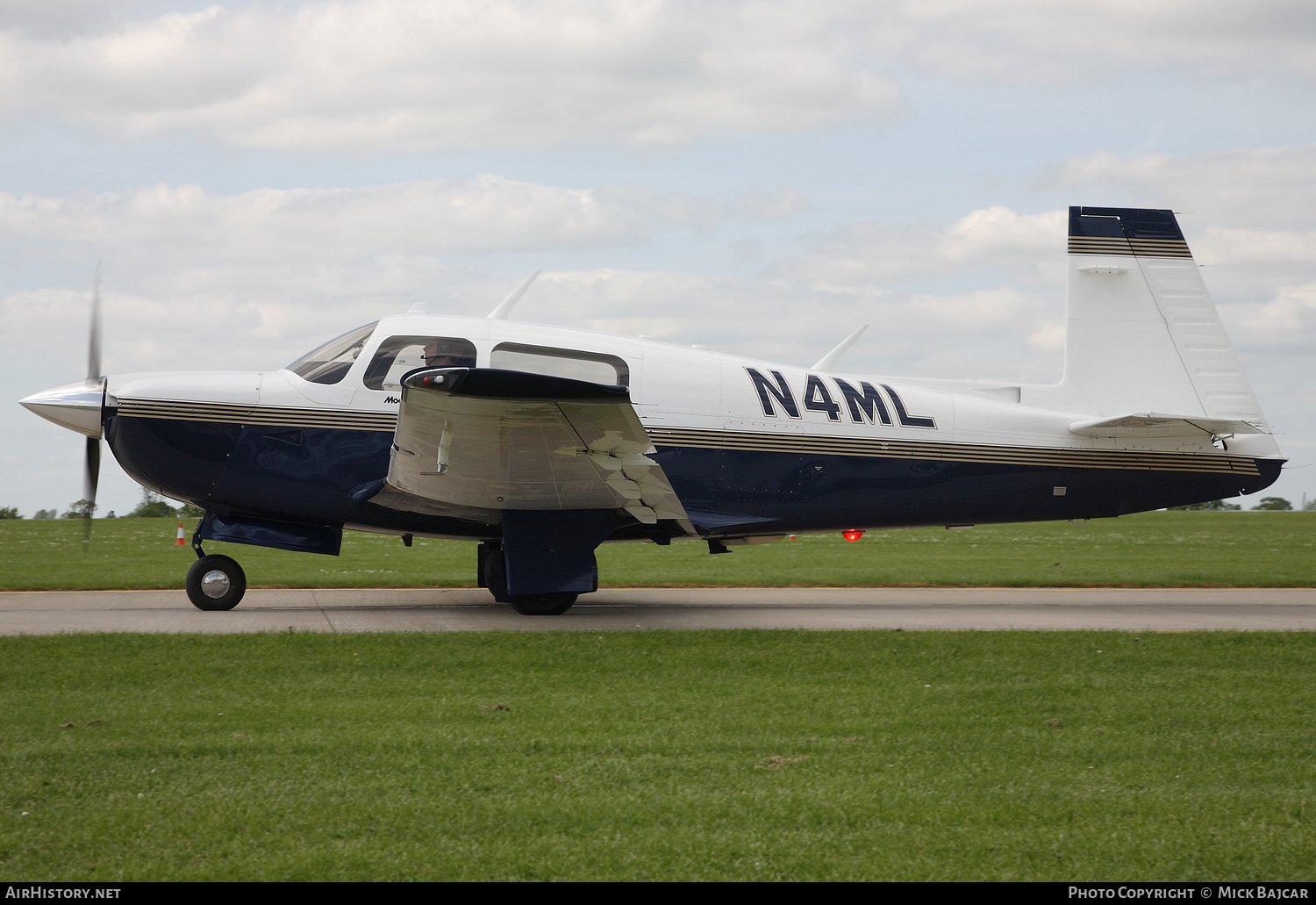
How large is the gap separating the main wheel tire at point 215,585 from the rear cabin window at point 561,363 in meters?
3.50

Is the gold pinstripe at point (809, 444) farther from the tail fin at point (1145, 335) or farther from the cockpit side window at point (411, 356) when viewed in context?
the tail fin at point (1145, 335)

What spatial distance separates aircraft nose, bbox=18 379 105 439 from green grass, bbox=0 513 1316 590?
4.23 metres

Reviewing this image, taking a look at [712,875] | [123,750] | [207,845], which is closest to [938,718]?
[712,875]

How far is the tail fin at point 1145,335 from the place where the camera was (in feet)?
37.4

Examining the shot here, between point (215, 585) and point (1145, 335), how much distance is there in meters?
10.5

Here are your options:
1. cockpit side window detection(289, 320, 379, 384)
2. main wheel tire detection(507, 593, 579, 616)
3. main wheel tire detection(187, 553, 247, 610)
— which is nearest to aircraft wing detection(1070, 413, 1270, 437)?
main wheel tire detection(507, 593, 579, 616)

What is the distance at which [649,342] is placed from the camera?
10.8 m

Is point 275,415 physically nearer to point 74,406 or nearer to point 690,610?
point 74,406

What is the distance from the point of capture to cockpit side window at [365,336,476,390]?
9.93 m

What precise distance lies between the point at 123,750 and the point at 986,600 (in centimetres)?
1027

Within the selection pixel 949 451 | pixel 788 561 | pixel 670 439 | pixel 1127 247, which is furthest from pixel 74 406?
pixel 788 561

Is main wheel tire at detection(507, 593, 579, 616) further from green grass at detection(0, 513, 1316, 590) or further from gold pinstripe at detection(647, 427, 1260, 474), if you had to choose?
green grass at detection(0, 513, 1316, 590)

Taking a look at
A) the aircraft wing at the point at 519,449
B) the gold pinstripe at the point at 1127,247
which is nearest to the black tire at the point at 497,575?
the aircraft wing at the point at 519,449

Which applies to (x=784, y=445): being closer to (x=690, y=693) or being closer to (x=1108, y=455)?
(x=1108, y=455)
